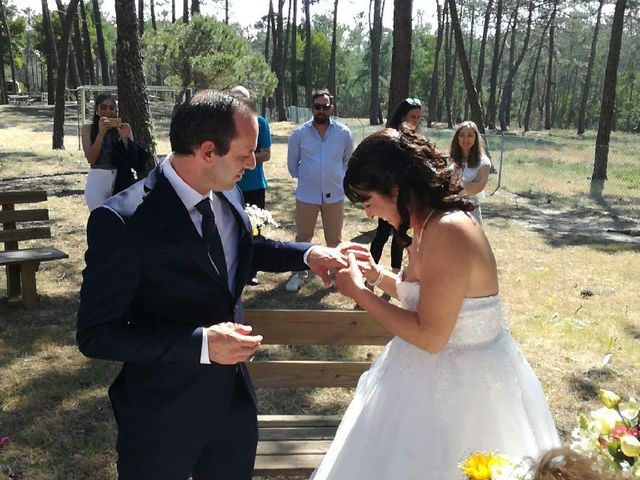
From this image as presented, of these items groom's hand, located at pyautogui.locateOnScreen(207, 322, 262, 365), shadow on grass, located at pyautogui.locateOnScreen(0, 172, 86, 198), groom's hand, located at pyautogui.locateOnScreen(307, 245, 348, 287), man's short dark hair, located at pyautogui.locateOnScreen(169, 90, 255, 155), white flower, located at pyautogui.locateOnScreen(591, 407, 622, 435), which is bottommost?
shadow on grass, located at pyautogui.locateOnScreen(0, 172, 86, 198)

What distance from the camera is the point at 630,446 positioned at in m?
1.42

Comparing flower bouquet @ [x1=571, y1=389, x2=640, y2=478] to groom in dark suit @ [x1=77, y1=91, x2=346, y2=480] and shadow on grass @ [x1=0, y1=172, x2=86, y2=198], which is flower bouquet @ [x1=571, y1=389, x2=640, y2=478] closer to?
groom in dark suit @ [x1=77, y1=91, x2=346, y2=480]

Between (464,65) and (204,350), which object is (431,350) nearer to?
(204,350)

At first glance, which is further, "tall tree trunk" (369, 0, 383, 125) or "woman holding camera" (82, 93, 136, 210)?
"tall tree trunk" (369, 0, 383, 125)

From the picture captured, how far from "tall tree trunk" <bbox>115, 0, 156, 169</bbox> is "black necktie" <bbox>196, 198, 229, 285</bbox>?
882 cm

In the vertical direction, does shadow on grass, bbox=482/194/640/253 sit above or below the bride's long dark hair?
below

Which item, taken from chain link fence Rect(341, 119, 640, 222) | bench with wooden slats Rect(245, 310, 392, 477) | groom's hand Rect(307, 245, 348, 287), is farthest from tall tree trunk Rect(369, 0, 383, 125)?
groom's hand Rect(307, 245, 348, 287)

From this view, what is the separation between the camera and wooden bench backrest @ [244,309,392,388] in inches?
128

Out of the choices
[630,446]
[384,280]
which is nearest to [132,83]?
[384,280]

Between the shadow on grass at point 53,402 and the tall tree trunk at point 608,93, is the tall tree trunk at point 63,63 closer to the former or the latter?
the shadow on grass at point 53,402

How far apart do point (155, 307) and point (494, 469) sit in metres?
1.03

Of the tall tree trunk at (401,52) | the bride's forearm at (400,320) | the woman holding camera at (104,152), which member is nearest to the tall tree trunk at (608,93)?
the tall tree trunk at (401,52)

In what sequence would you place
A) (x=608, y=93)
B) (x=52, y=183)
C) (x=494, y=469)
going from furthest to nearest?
(x=608, y=93)
(x=52, y=183)
(x=494, y=469)

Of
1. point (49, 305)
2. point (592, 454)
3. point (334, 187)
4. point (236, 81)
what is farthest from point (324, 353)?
point (236, 81)
